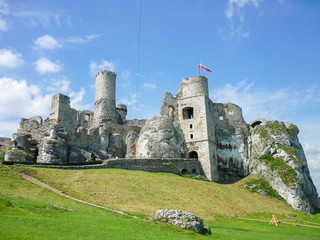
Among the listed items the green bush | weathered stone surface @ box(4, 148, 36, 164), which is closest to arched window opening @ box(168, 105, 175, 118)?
the green bush

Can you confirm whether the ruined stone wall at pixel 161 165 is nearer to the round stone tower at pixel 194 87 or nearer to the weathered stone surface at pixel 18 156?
the weathered stone surface at pixel 18 156

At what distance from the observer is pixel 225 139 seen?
54656 mm

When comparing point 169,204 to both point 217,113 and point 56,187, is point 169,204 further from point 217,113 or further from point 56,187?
point 217,113

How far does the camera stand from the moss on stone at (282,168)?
43.3m

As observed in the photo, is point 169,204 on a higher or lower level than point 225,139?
lower

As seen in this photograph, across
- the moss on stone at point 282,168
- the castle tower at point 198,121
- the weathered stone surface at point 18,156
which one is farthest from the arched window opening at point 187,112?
the weathered stone surface at point 18,156

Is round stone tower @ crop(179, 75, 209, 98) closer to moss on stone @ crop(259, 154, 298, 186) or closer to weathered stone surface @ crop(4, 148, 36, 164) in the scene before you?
moss on stone @ crop(259, 154, 298, 186)

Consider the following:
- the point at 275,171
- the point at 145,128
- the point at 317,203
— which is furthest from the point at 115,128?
the point at 317,203

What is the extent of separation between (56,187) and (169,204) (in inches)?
366

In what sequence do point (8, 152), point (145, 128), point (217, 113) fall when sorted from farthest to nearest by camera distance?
point (217, 113), point (145, 128), point (8, 152)

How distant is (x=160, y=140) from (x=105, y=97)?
528 inches

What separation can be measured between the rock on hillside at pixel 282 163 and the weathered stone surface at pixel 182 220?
29.0 meters

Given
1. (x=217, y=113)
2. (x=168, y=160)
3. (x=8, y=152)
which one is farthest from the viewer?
(x=217, y=113)

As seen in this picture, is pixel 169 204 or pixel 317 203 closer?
pixel 169 204
